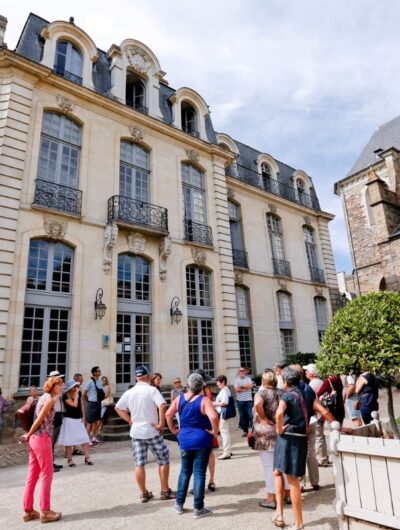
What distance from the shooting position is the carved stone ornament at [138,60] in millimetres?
13602

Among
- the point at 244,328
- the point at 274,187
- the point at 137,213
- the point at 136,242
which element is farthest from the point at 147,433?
the point at 274,187

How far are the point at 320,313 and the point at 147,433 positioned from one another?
16.7m

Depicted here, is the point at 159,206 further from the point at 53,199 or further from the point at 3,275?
the point at 3,275

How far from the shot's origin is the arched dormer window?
50.0 ft

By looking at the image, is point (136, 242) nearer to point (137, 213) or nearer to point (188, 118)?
point (137, 213)

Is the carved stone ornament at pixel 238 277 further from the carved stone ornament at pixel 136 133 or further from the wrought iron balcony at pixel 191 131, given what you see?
the carved stone ornament at pixel 136 133

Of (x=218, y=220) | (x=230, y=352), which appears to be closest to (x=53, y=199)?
(x=218, y=220)

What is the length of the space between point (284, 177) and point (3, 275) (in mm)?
16809

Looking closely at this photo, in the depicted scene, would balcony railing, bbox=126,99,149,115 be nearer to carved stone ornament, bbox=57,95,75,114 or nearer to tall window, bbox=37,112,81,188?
carved stone ornament, bbox=57,95,75,114

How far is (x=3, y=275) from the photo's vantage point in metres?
8.75

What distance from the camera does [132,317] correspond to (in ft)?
36.2

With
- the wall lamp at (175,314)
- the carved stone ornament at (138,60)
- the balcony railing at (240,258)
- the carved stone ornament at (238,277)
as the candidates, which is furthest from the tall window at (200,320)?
the carved stone ornament at (138,60)

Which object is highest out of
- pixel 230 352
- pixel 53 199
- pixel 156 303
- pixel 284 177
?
pixel 284 177

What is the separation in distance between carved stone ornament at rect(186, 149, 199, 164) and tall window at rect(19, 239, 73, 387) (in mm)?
6640
